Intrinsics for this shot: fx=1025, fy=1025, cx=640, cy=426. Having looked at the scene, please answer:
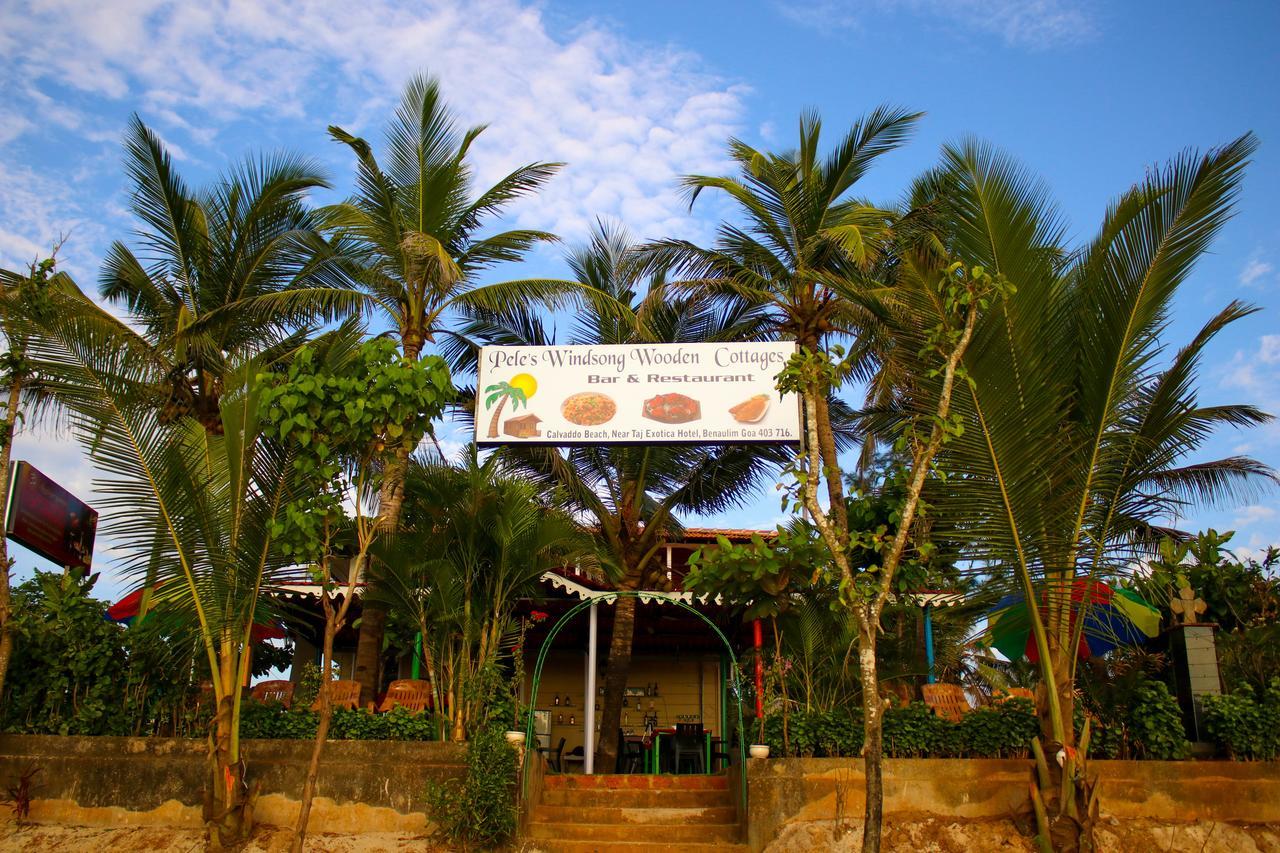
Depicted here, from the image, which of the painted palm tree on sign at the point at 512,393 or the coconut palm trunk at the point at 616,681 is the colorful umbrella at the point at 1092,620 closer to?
the coconut palm trunk at the point at 616,681

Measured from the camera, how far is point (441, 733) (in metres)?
10.4

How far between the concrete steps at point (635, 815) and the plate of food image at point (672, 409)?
4162mm

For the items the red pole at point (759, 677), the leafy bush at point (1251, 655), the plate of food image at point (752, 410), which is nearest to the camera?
the leafy bush at point (1251, 655)

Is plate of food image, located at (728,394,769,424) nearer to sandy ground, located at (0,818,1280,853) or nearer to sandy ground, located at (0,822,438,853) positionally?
sandy ground, located at (0,818,1280,853)

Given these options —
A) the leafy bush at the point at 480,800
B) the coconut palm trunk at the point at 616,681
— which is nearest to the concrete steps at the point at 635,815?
the leafy bush at the point at 480,800

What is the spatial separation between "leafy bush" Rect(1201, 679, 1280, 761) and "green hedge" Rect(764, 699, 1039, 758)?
170 centimetres

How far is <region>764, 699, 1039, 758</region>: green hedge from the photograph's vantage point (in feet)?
32.4

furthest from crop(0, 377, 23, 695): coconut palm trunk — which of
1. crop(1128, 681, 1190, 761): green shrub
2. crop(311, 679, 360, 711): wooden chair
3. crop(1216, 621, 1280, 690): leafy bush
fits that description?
crop(1216, 621, 1280, 690): leafy bush

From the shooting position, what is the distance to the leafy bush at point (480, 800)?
9234 millimetres

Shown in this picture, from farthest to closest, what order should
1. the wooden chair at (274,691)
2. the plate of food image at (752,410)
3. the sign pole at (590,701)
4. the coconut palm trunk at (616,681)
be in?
1. the coconut palm trunk at (616,681)
2. the plate of food image at (752,410)
3. the sign pole at (590,701)
4. the wooden chair at (274,691)

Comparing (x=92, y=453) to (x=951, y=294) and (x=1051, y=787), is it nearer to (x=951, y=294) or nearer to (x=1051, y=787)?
(x=951, y=294)

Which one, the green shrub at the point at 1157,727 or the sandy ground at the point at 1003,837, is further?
the green shrub at the point at 1157,727

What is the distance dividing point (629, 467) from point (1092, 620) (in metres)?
6.72

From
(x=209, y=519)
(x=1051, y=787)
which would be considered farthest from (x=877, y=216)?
(x=209, y=519)
